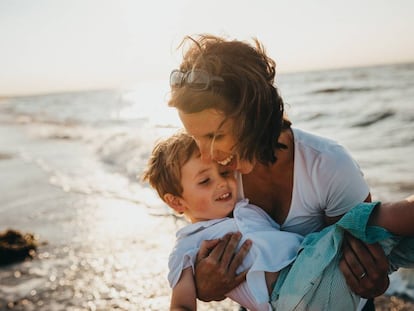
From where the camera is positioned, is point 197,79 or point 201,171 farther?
point 201,171

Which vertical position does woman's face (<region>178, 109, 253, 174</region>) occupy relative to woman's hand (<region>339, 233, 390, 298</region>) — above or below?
above

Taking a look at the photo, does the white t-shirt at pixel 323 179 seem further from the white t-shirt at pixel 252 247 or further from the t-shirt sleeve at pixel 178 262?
the t-shirt sleeve at pixel 178 262

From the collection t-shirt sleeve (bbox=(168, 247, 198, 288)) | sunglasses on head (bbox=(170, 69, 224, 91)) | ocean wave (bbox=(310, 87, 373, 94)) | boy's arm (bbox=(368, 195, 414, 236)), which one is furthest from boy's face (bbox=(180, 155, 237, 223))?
ocean wave (bbox=(310, 87, 373, 94))

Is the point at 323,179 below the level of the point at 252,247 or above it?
above

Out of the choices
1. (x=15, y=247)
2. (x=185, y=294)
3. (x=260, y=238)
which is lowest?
(x=15, y=247)

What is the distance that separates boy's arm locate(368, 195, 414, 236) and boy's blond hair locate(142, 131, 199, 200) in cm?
103

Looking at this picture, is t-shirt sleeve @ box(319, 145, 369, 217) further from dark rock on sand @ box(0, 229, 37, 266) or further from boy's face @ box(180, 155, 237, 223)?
dark rock on sand @ box(0, 229, 37, 266)

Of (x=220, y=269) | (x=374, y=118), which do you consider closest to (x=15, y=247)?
(x=220, y=269)

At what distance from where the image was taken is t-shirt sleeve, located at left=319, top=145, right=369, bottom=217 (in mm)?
2379

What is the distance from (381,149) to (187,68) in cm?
867

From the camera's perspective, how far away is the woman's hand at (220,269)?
7.84ft

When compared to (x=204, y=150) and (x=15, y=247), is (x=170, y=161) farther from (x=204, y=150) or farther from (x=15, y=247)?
(x=15, y=247)

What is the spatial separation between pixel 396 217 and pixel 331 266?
14.3 inches

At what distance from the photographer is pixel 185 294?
2438 mm
